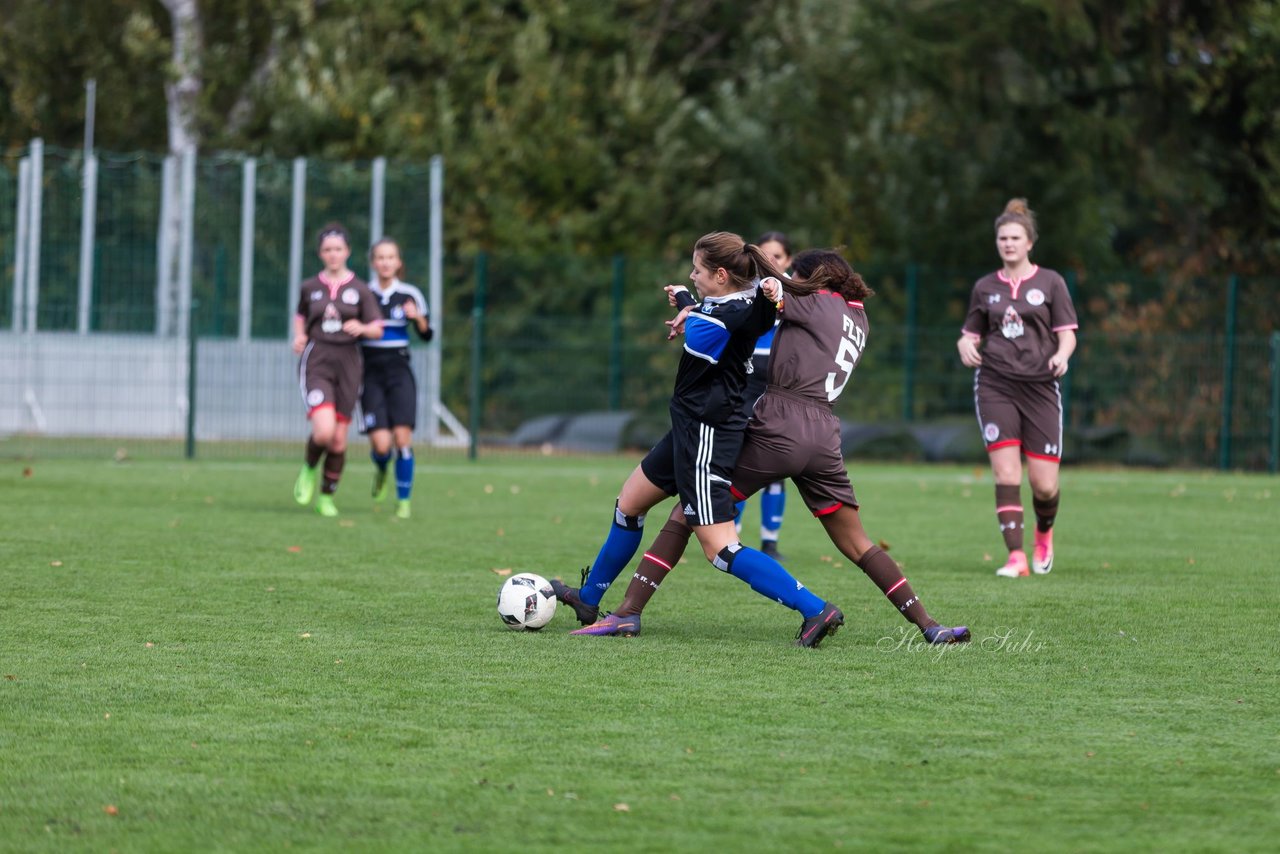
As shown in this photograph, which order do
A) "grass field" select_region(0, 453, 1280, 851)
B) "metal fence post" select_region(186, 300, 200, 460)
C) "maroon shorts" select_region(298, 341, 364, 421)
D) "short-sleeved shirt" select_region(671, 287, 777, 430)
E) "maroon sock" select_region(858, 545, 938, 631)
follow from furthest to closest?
"metal fence post" select_region(186, 300, 200, 460)
"maroon shorts" select_region(298, 341, 364, 421)
"maroon sock" select_region(858, 545, 938, 631)
"short-sleeved shirt" select_region(671, 287, 777, 430)
"grass field" select_region(0, 453, 1280, 851)

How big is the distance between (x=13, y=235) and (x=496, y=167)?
728 centimetres

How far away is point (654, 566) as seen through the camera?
7.28m

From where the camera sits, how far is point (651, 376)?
23.1 metres

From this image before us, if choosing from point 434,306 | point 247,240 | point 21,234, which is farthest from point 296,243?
point 21,234

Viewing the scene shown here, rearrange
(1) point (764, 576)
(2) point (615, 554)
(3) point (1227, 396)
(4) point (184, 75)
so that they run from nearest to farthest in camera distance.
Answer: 1. (1) point (764, 576)
2. (2) point (615, 554)
3. (3) point (1227, 396)
4. (4) point (184, 75)

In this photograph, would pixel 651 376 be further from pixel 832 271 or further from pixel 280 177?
pixel 832 271

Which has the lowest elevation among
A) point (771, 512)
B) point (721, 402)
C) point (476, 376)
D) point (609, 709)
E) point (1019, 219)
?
point (609, 709)

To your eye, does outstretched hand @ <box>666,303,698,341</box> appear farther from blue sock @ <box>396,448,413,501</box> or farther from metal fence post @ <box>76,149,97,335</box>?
metal fence post @ <box>76,149,97,335</box>

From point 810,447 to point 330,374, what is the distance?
19.9 ft

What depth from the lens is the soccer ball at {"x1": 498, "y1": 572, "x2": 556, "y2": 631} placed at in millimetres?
7301

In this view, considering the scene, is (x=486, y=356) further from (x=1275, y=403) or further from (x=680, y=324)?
(x=680, y=324)

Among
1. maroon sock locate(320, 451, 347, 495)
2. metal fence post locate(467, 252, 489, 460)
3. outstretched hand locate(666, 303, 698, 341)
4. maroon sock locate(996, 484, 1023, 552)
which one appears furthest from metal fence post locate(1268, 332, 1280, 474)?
outstretched hand locate(666, 303, 698, 341)

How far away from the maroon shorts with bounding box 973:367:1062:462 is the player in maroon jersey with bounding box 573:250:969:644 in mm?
2692

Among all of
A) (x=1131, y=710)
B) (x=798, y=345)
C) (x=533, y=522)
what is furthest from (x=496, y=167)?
(x=1131, y=710)
